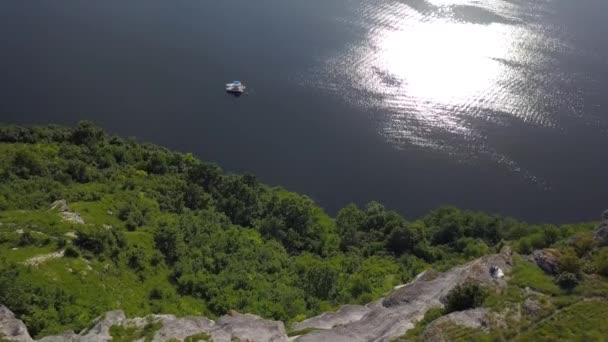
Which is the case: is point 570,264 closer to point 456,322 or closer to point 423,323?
point 456,322

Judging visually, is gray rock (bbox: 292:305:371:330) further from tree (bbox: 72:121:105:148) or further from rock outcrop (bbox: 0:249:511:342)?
tree (bbox: 72:121:105:148)

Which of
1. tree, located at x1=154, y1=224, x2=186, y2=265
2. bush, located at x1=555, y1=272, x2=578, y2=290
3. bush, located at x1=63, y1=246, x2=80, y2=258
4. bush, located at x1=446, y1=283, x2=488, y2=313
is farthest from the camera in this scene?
tree, located at x1=154, y1=224, x2=186, y2=265

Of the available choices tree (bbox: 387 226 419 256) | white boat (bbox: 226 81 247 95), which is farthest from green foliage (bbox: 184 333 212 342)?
white boat (bbox: 226 81 247 95)

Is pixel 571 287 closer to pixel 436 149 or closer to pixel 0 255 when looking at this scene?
pixel 0 255

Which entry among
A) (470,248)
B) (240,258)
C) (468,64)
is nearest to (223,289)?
(240,258)

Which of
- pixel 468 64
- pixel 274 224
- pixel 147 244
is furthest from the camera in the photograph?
pixel 468 64

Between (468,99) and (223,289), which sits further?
(468,99)

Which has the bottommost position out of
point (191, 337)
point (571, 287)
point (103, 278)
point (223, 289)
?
point (223, 289)
